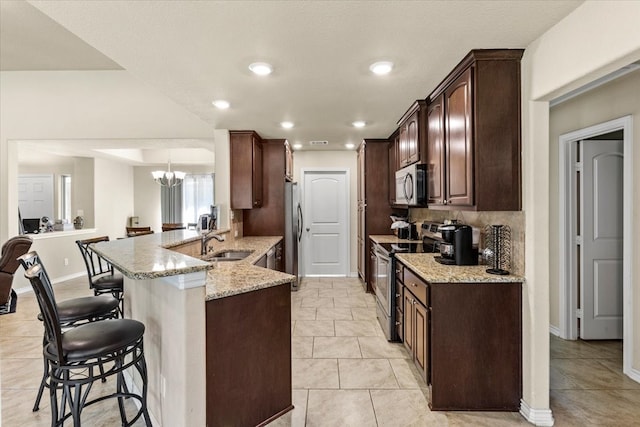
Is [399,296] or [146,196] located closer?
[399,296]

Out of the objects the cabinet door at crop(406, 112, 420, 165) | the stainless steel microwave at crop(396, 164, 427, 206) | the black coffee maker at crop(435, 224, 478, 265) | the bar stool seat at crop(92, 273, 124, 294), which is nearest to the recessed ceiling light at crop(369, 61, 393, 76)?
the cabinet door at crop(406, 112, 420, 165)

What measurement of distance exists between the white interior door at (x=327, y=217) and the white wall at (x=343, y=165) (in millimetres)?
94

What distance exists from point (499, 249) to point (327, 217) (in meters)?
4.03

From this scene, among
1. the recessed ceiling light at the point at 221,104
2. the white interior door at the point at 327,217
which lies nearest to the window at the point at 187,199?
the white interior door at the point at 327,217

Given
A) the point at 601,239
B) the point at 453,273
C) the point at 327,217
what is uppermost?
the point at 327,217

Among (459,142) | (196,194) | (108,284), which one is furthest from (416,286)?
(196,194)

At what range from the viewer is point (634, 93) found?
264 cm

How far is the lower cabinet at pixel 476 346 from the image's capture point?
84.6 inches

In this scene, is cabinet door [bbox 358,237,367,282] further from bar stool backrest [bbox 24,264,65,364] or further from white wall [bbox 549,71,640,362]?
bar stool backrest [bbox 24,264,65,364]

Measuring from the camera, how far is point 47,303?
1494 millimetres

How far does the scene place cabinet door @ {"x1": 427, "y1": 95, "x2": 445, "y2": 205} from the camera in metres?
2.74

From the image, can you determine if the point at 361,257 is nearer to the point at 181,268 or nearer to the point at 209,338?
the point at 209,338

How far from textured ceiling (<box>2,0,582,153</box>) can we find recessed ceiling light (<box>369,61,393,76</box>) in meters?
0.05

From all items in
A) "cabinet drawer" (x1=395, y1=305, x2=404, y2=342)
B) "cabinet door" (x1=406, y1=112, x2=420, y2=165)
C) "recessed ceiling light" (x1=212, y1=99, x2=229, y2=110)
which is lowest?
"cabinet drawer" (x1=395, y1=305, x2=404, y2=342)
